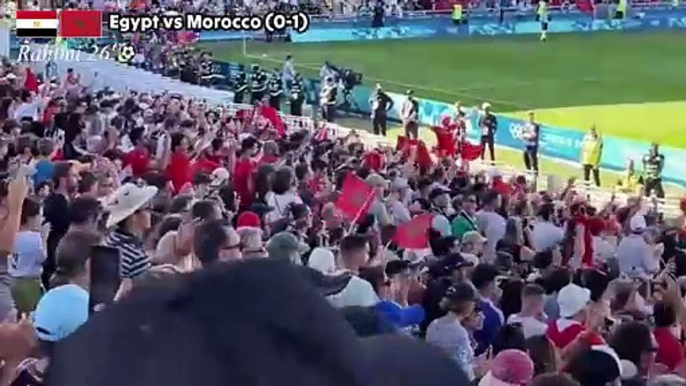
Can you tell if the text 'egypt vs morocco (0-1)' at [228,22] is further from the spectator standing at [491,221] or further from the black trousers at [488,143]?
the spectator standing at [491,221]

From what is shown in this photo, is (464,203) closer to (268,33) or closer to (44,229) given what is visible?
(44,229)

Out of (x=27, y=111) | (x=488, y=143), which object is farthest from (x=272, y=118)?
(x=488, y=143)

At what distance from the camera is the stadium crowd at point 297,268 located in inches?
50.2

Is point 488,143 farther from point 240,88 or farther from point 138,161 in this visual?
point 138,161

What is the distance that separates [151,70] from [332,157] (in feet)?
62.8

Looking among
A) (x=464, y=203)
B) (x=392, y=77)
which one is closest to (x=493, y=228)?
(x=464, y=203)

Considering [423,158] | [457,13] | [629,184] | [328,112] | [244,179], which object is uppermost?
[244,179]

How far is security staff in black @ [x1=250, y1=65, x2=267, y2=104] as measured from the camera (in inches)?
1177

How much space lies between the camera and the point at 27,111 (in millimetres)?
16125

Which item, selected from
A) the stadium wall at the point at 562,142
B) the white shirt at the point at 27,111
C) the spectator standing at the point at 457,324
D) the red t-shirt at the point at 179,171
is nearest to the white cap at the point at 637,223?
the red t-shirt at the point at 179,171

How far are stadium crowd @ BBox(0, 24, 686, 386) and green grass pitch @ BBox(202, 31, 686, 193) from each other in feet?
45.4

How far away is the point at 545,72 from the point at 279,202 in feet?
94.6

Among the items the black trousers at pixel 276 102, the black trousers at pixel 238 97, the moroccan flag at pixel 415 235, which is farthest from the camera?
the black trousers at pixel 276 102

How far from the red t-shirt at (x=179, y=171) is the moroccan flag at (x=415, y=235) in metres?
2.47
